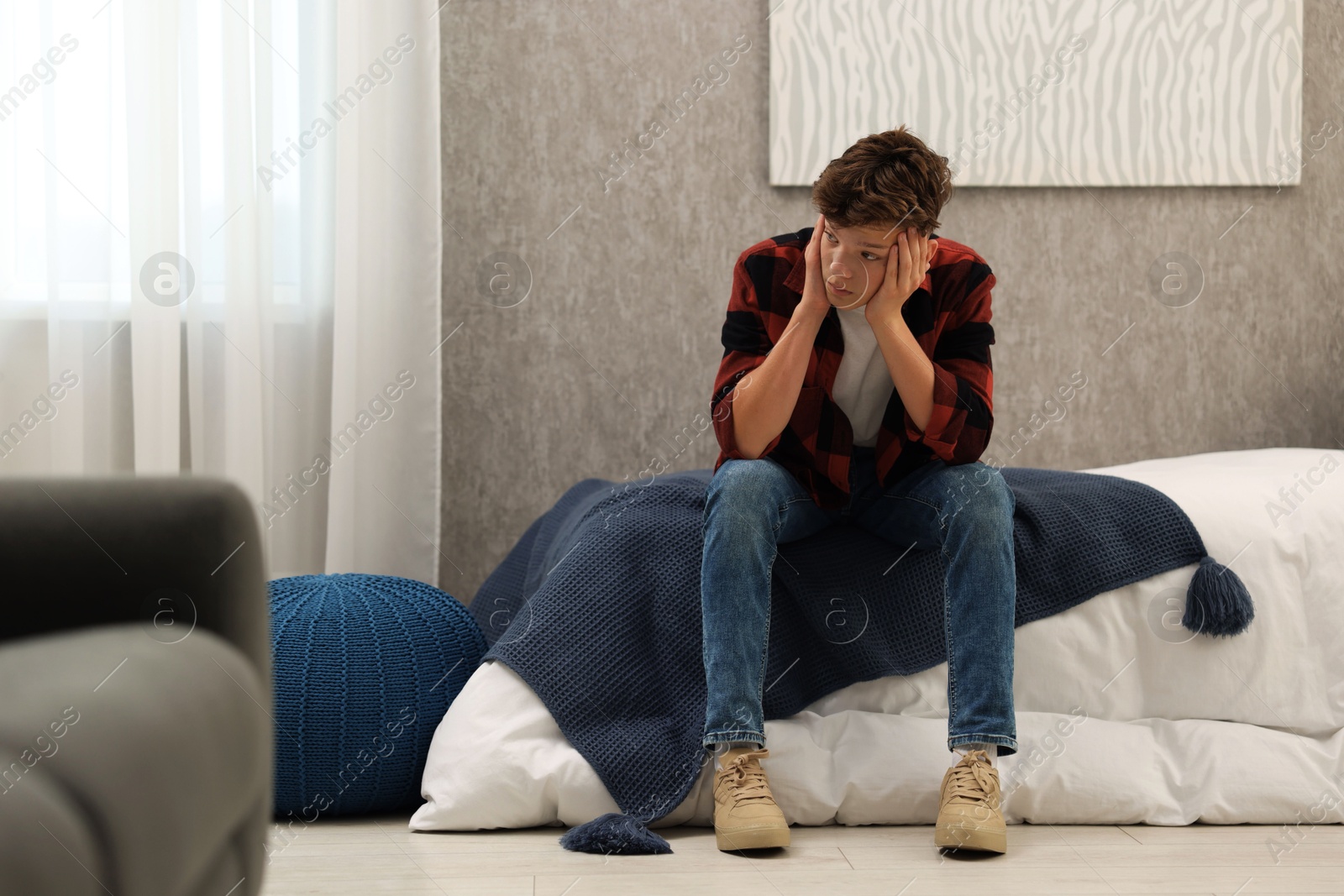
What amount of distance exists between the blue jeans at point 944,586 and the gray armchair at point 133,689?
2.56 ft

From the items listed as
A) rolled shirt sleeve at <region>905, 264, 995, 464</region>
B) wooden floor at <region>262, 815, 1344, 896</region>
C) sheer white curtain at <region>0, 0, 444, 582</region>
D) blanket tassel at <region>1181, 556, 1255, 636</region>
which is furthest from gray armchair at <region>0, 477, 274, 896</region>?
sheer white curtain at <region>0, 0, 444, 582</region>

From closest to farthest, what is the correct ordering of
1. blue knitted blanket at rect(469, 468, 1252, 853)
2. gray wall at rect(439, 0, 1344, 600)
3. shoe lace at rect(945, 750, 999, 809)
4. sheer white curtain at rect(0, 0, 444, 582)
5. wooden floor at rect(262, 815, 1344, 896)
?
wooden floor at rect(262, 815, 1344, 896) → shoe lace at rect(945, 750, 999, 809) → blue knitted blanket at rect(469, 468, 1252, 853) → sheer white curtain at rect(0, 0, 444, 582) → gray wall at rect(439, 0, 1344, 600)

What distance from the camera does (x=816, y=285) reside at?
1.48 meters

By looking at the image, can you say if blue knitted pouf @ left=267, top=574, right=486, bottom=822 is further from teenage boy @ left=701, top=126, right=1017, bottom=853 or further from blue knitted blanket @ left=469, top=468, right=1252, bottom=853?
teenage boy @ left=701, top=126, right=1017, bottom=853

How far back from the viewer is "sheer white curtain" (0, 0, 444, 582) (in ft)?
7.05

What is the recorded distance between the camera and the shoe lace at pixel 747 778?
4.48 feet

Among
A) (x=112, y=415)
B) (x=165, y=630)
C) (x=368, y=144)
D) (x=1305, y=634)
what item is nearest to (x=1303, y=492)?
(x=1305, y=634)

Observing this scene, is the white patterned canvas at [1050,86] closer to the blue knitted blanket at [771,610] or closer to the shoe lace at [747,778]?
the blue knitted blanket at [771,610]

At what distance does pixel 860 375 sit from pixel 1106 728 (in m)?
0.63

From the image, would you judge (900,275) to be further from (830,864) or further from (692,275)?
(692,275)

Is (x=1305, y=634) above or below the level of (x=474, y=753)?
above

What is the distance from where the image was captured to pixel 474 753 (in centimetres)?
143

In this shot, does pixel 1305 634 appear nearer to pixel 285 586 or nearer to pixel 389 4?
pixel 285 586

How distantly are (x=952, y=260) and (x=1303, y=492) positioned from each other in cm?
72
